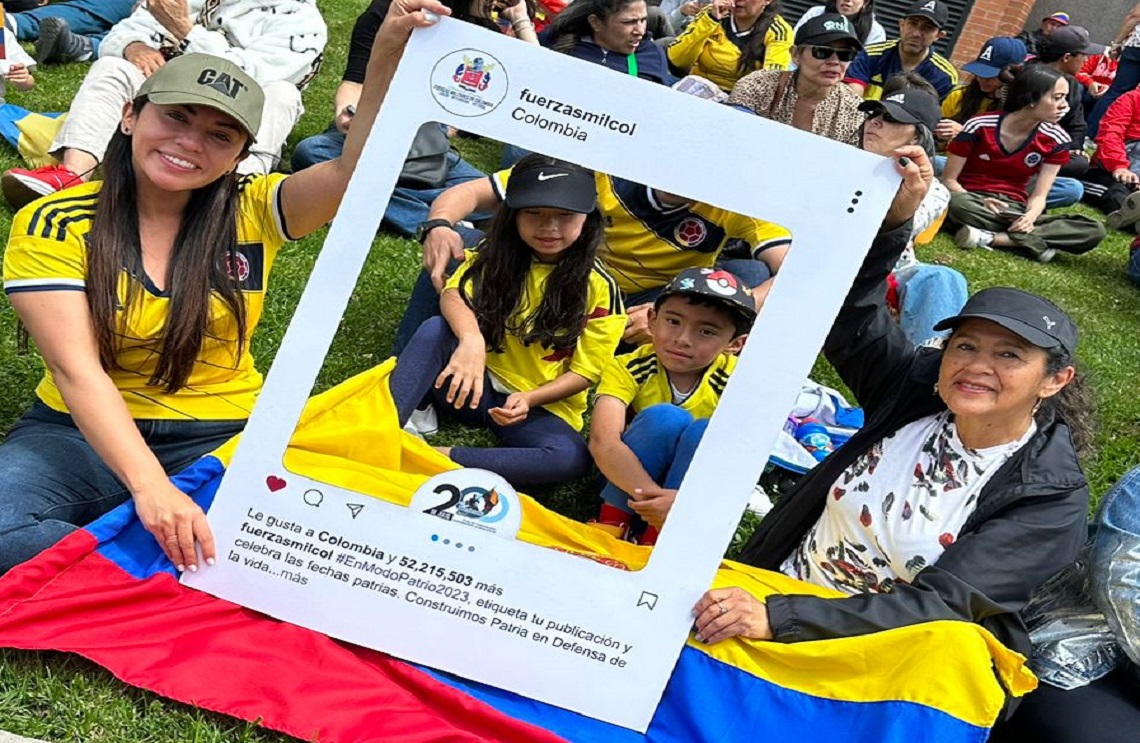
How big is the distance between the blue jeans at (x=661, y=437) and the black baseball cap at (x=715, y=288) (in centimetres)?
30

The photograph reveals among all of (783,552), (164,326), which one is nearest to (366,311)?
(164,326)

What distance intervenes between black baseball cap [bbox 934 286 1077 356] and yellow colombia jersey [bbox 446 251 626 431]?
3.48ft

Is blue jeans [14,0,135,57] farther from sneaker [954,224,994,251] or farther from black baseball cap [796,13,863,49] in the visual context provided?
sneaker [954,224,994,251]

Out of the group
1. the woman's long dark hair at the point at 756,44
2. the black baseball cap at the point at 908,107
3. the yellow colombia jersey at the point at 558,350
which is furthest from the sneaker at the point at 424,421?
the woman's long dark hair at the point at 756,44

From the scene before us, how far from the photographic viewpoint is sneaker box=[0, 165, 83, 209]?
3.96m

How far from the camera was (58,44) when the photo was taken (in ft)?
19.5

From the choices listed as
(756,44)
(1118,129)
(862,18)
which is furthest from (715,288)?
(1118,129)

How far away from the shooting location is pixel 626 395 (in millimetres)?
2936

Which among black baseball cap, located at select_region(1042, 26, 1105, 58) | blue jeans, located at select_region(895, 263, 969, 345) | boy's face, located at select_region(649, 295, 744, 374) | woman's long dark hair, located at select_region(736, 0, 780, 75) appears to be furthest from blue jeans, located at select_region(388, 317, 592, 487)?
black baseball cap, located at select_region(1042, 26, 1105, 58)

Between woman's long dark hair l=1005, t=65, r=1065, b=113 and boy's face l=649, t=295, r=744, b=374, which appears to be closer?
boy's face l=649, t=295, r=744, b=374

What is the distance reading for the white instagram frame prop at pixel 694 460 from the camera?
1.91 m

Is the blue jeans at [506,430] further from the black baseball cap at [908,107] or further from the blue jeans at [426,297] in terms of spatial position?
the black baseball cap at [908,107]

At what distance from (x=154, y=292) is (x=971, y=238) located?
17.9 ft

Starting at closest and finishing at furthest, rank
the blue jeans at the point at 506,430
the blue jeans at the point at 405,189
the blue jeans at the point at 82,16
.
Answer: the blue jeans at the point at 506,430 < the blue jeans at the point at 405,189 < the blue jeans at the point at 82,16
